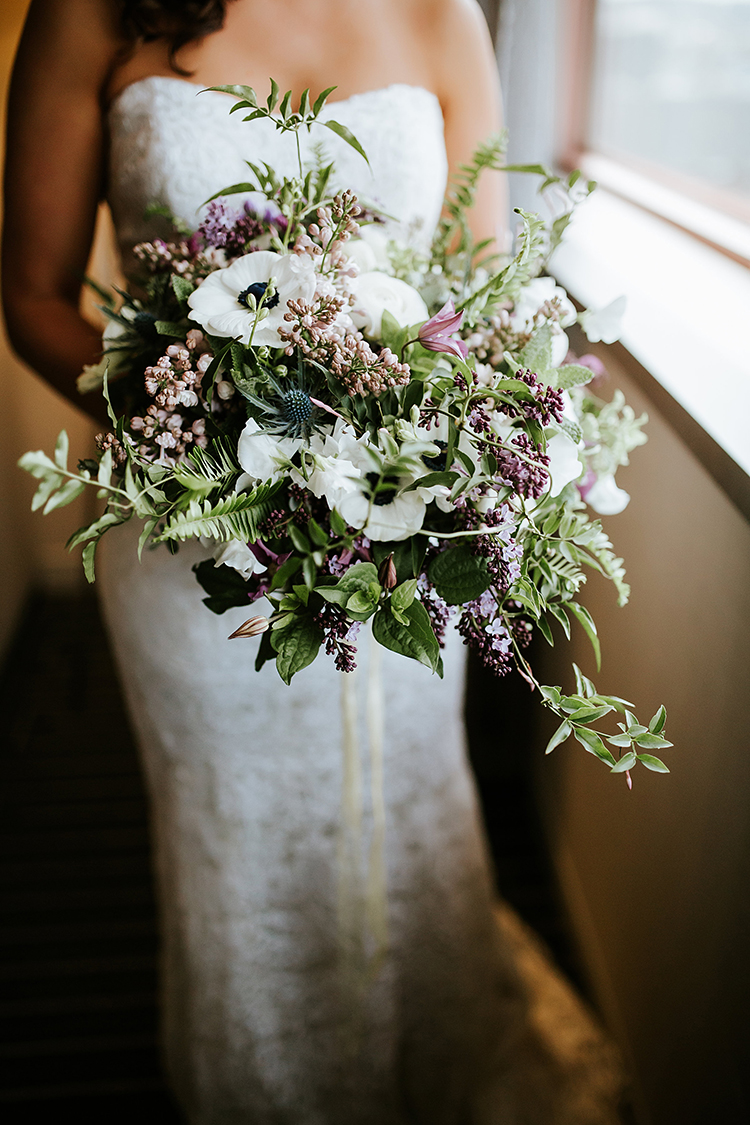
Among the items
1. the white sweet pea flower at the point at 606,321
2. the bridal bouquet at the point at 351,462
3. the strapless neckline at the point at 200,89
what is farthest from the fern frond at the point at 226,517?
the strapless neckline at the point at 200,89

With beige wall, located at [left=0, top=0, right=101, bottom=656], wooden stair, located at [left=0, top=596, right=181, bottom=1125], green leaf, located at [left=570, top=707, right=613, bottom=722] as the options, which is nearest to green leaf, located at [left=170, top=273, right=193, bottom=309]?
green leaf, located at [left=570, top=707, right=613, bottom=722]

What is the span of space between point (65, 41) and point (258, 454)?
70 centimetres

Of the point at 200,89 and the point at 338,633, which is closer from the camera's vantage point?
the point at 338,633

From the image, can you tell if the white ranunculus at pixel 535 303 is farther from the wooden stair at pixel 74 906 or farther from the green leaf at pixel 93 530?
the wooden stair at pixel 74 906

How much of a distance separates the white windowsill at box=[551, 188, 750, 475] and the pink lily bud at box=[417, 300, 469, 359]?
21 cm

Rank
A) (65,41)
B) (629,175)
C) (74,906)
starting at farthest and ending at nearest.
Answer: (74,906) < (629,175) < (65,41)

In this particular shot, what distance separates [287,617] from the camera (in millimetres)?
606

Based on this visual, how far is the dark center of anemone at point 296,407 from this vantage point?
0.61m

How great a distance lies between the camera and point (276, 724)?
1.13 metres

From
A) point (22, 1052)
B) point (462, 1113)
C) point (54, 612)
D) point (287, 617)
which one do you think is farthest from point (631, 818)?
point (54, 612)

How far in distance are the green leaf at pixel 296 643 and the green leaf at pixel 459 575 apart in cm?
10

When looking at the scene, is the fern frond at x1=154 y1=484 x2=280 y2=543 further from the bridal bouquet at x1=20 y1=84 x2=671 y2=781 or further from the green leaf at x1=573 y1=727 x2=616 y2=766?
the green leaf at x1=573 y1=727 x2=616 y2=766

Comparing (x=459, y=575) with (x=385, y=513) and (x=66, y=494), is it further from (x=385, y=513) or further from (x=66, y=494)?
(x=66, y=494)

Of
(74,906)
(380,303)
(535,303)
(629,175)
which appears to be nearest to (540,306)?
(535,303)
